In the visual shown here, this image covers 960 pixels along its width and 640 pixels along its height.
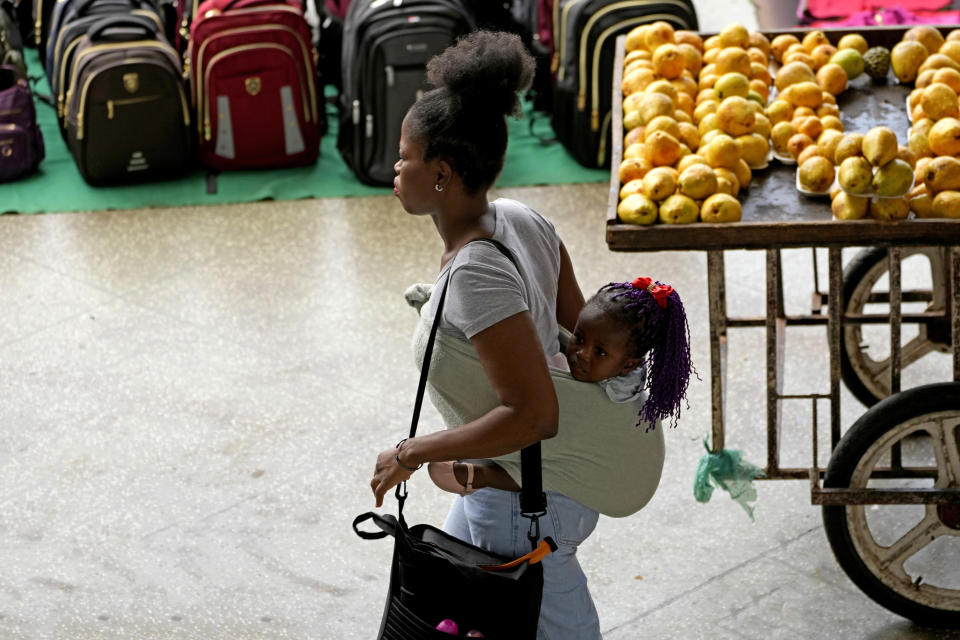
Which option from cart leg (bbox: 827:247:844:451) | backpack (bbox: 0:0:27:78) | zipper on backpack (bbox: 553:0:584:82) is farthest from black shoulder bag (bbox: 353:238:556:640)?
backpack (bbox: 0:0:27:78)

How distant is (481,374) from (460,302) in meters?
0.17

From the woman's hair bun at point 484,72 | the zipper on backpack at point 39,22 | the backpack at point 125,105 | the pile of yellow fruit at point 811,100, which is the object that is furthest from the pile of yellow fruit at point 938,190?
the zipper on backpack at point 39,22

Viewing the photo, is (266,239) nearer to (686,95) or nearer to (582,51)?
(582,51)

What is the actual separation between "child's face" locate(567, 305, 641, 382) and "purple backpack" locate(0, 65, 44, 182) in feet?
15.1

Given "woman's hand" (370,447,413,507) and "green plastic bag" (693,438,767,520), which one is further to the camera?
"green plastic bag" (693,438,767,520)

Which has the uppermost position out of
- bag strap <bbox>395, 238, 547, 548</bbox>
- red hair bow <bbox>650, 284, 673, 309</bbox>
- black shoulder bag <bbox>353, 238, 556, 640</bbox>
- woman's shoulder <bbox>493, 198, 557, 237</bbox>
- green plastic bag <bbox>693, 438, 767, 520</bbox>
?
woman's shoulder <bbox>493, 198, 557, 237</bbox>

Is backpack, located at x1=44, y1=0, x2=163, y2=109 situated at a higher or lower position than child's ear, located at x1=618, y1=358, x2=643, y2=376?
lower

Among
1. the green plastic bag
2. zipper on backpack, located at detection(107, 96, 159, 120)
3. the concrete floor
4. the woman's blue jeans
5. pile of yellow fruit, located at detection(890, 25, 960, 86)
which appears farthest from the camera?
zipper on backpack, located at detection(107, 96, 159, 120)

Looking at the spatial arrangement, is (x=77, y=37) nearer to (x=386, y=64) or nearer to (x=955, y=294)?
(x=386, y=64)

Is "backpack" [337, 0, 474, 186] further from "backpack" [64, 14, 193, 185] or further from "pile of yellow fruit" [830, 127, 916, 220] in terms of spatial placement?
"pile of yellow fruit" [830, 127, 916, 220]

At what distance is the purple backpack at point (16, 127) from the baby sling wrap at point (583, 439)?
4448mm

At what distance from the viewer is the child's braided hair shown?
2.11 metres

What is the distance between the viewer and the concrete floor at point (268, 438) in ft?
10.5

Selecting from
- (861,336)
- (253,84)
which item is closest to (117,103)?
(253,84)
